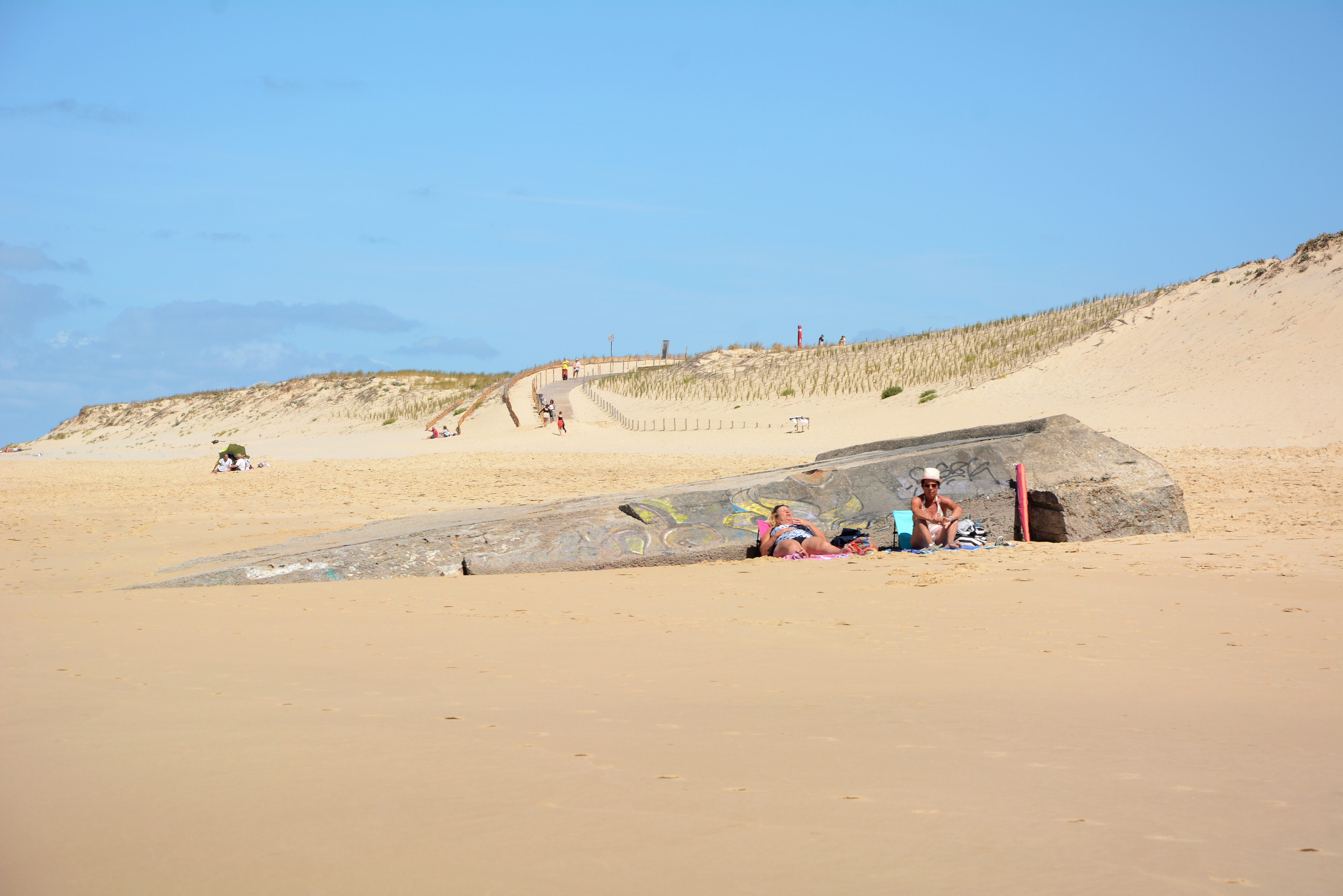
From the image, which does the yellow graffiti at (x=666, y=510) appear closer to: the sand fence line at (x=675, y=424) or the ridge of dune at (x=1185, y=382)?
the ridge of dune at (x=1185, y=382)

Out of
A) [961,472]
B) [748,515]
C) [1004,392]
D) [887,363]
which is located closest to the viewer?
[748,515]

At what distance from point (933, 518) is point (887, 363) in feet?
99.5

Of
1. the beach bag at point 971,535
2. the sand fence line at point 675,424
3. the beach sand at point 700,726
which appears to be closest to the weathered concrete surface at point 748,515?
the beach bag at point 971,535

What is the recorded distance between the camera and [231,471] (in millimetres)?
22531

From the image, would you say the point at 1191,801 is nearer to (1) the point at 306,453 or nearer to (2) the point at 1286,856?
(2) the point at 1286,856

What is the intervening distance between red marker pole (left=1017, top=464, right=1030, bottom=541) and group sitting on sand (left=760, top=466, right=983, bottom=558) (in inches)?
30.3

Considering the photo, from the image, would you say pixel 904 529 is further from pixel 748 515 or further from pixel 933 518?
pixel 748 515

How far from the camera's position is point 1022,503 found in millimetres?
10125

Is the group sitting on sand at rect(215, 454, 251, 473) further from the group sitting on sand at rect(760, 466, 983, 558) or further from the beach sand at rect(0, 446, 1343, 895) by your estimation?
the group sitting on sand at rect(760, 466, 983, 558)

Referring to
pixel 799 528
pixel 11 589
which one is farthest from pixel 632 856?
pixel 11 589

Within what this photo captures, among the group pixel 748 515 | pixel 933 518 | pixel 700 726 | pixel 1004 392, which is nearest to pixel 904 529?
pixel 933 518

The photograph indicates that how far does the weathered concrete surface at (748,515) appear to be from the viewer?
29.5 ft

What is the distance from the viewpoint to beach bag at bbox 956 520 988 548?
9820 millimetres

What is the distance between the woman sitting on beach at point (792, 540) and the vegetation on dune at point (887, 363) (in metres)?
23.1
